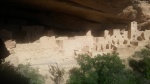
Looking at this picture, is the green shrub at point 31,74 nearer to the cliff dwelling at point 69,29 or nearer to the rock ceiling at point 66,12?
the cliff dwelling at point 69,29

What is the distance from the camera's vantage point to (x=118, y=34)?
14.6 metres

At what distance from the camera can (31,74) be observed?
10.3 meters

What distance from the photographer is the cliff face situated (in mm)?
12234

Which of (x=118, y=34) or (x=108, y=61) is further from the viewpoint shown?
(x=118, y=34)

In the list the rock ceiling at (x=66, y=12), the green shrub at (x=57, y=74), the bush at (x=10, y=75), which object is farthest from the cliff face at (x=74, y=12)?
the bush at (x=10, y=75)

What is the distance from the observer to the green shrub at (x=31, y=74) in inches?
395

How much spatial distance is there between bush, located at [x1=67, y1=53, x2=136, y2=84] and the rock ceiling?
2502 mm

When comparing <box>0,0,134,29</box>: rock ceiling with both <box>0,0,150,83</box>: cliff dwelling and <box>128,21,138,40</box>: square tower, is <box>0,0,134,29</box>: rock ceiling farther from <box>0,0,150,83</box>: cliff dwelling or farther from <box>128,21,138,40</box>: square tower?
<box>128,21,138,40</box>: square tower

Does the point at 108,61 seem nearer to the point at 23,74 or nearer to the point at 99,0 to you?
the point at 99,0

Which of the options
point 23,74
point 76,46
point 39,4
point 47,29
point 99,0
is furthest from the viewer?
point 47,29

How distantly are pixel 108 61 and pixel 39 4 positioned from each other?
4.43 m

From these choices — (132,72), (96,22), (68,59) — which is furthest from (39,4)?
(132,72)

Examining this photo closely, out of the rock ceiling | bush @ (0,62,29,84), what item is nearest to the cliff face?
the rock ceiling

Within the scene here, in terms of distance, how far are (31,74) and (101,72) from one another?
306cm
